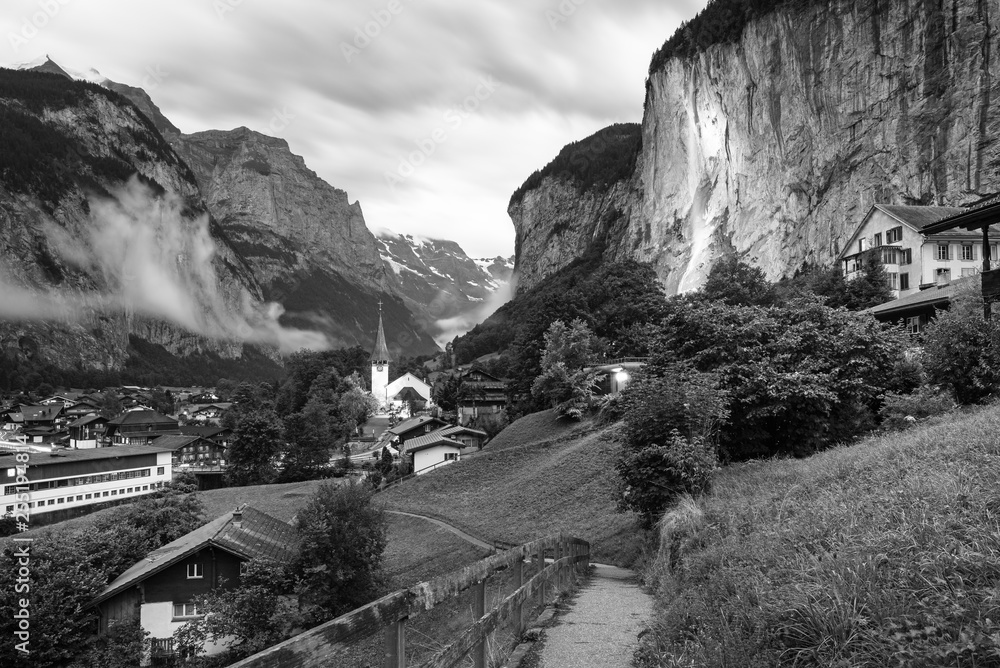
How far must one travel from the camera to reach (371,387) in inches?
5256

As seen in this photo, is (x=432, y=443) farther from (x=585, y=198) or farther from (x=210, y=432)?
(x=585, y=198)

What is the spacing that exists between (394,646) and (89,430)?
10812 cm

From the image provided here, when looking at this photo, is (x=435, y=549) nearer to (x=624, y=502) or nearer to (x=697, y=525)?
(x=624, y=502)

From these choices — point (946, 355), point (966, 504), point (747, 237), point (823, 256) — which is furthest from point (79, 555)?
point (747, 237)

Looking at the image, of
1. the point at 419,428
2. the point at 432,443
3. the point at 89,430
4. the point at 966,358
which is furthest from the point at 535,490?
the point at 89,430

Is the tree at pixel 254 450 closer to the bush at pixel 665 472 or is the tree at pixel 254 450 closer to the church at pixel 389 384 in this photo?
the bush at pixel 665 472

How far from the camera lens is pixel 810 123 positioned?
244 ft

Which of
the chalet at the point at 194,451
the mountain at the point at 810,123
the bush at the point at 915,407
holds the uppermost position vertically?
the mountain at the point at 810,123

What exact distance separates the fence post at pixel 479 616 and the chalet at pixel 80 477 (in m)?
50.3

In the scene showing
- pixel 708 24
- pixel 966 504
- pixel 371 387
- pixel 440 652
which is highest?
pixel 708 24

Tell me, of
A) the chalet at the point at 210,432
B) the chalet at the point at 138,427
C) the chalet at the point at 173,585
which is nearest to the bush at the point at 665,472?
the chalet at the point at 173,585

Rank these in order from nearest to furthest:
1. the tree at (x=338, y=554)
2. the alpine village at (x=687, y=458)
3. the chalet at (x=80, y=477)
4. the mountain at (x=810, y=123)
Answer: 1. the alpine village at (x=687, y=458)
2. the tree at (x=338, y=554)
3. the chalet at (x=80, y=477)
4. the mountain at (x=810, y=123)

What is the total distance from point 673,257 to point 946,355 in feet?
287

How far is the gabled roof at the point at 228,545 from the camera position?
73.0 feet
